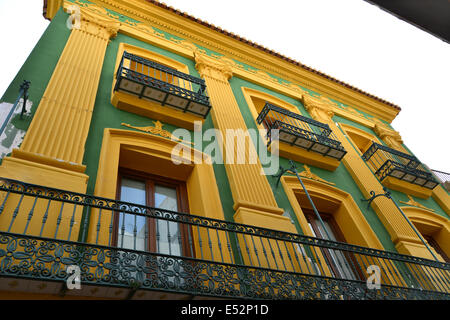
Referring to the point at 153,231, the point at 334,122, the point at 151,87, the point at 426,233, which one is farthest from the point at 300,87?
the point at 153,231

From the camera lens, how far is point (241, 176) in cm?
679

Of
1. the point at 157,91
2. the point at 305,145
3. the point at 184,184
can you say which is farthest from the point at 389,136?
the point at 157,91

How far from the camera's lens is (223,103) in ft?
28.9

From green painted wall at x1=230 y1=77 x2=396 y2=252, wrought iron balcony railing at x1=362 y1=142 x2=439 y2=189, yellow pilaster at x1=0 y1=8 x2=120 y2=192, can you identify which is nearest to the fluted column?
yellow pilaster at x1=0 y1=8 x2=120 y2=192

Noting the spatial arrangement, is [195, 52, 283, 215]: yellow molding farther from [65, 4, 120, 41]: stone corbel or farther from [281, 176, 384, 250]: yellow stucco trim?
[65, 4, 120, 41]: stone corbel

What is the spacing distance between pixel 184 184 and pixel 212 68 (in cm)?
478

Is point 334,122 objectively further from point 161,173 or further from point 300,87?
point 161,173

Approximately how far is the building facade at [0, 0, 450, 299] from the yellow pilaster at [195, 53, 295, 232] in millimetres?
40

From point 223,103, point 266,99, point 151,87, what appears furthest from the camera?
point 266,99

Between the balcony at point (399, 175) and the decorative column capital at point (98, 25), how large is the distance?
29.2 ft

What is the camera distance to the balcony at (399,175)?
1026 centimetres

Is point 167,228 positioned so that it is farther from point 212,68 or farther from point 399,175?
point 399,175
